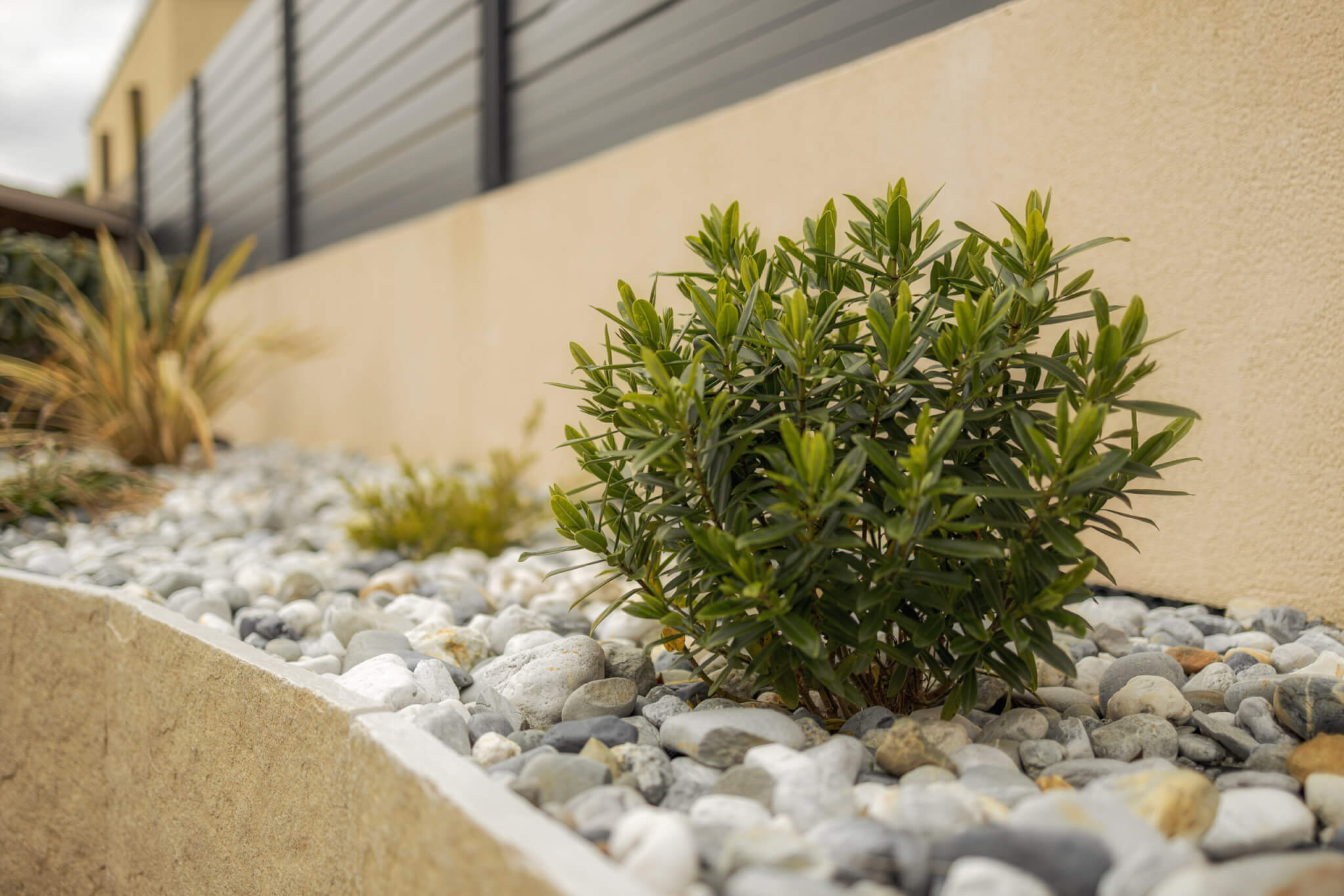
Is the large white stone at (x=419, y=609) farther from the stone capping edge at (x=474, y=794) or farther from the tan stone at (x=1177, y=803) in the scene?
the tan stone at (x=1177, y=803)

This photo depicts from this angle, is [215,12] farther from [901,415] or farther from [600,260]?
[901,415]

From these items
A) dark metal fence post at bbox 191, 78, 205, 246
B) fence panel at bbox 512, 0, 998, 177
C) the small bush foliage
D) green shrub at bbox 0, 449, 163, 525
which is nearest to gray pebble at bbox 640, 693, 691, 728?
fence panel at bbox 512, 0, 998, 177

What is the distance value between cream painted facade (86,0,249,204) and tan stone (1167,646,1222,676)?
32.4 ft

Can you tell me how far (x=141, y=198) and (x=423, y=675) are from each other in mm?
10202

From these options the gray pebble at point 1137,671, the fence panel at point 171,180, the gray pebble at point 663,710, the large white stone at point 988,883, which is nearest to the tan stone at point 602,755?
the gray pebble at point 663,710

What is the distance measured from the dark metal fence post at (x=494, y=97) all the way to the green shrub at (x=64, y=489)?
5.65 ft

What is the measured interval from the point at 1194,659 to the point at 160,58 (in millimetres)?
11224

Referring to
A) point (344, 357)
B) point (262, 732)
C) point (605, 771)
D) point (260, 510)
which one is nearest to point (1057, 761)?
point (605, 771)

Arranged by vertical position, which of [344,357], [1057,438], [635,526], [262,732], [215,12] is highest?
[215,12]

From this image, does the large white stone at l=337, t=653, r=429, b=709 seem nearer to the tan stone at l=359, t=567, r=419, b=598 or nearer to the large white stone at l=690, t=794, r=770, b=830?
the large white stone at l=690, t=794, r=770, b=830

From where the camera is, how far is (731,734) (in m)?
0.96

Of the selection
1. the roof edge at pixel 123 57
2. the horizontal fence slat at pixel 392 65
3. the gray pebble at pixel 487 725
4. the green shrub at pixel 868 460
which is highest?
the roof edge at pixel 123 57

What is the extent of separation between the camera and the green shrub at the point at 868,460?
0.87 m

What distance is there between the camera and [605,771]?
2.96 ft
